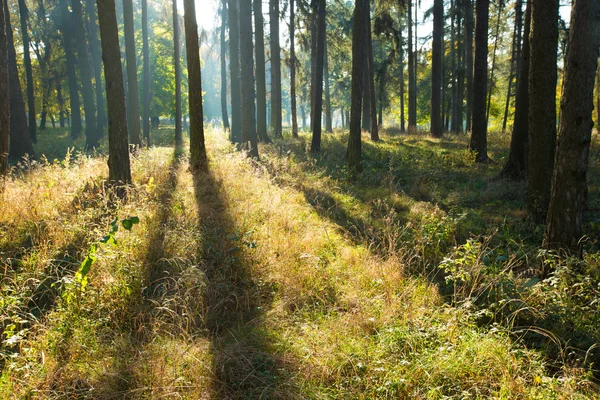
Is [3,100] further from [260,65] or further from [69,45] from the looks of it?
[69,45]

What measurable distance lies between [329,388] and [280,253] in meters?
2.63

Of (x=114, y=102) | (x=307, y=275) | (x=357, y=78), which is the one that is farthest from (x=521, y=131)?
(x=114, y=102)

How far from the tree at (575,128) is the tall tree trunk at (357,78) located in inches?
278

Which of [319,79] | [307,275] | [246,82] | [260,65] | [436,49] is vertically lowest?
[307,275]

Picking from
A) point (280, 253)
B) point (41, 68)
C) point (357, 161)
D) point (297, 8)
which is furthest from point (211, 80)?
point (280, 253)

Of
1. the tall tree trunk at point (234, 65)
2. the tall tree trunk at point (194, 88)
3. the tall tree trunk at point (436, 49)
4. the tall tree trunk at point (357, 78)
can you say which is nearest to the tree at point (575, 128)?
the tall tree trunk at point (357, 78)

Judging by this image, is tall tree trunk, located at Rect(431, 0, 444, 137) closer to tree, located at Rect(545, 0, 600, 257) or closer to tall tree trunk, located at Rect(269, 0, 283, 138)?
tall tree trunk, located at Rect(269, 0, 283, 138)

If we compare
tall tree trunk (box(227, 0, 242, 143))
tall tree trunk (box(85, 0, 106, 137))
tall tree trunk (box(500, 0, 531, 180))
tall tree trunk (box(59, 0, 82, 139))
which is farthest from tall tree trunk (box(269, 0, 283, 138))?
tall tree trunk (box(500, 0, 531, 180))

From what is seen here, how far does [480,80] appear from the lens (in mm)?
12805

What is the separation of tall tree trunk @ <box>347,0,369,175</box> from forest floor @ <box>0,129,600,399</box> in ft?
15.5

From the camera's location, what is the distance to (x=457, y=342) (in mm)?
3508

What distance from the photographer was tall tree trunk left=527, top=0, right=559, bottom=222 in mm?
6781

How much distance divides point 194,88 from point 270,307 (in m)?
7.91

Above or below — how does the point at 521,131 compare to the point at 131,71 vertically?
below
